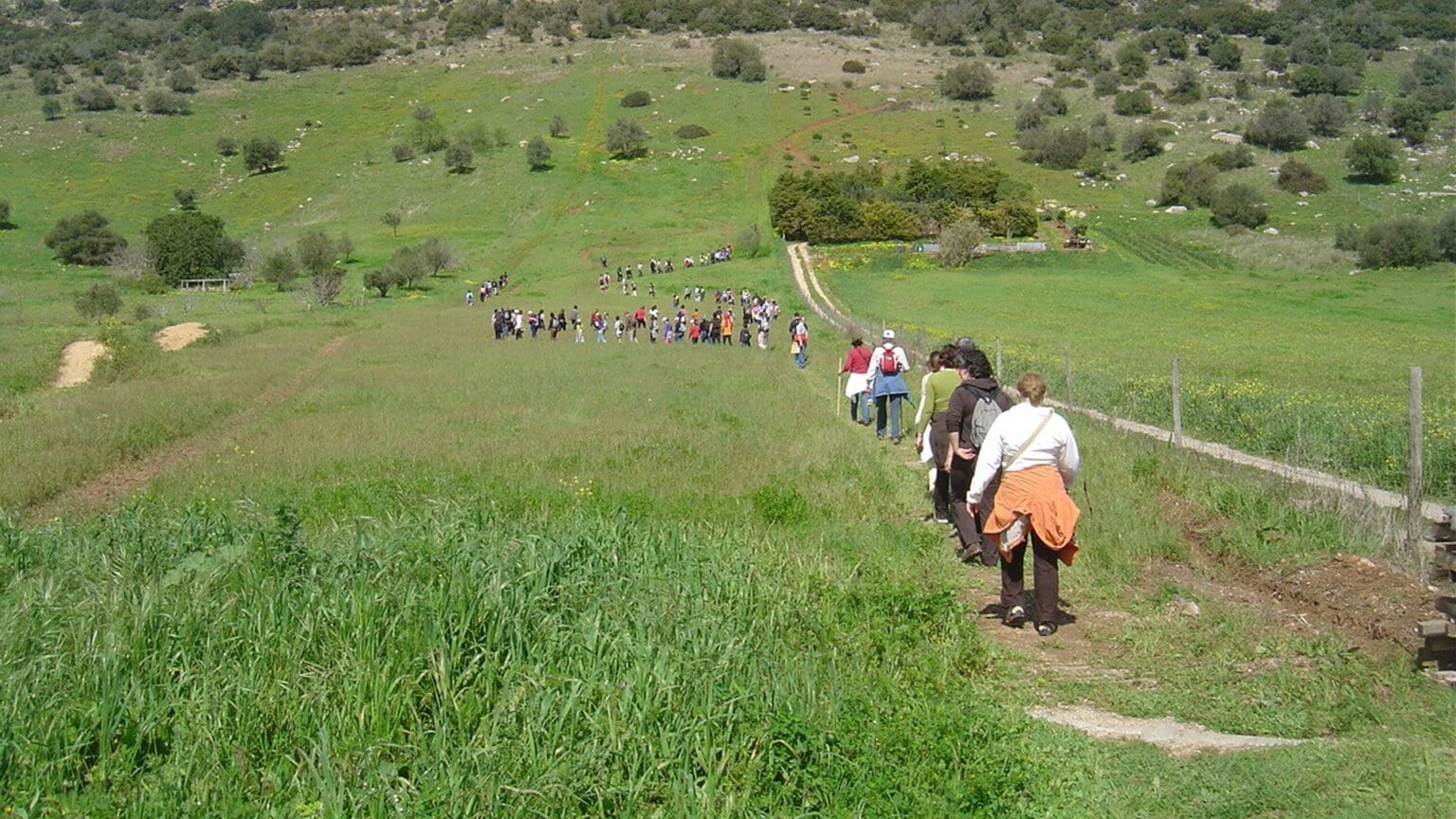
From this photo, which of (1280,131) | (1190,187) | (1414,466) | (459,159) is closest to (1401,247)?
(1190,187)

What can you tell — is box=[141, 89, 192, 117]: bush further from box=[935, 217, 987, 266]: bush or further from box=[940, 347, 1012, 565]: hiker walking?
box=[940, 347, 1012, 565]: hiker walking

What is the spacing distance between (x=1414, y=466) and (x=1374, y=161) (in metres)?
101

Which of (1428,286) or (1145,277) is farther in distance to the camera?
(1145,277)

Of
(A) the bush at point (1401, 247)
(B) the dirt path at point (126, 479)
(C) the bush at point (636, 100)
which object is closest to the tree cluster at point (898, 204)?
(A) the bush at point (1401, 247)

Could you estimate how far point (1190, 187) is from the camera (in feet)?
296

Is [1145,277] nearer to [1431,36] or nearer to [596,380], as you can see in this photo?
[596,380]

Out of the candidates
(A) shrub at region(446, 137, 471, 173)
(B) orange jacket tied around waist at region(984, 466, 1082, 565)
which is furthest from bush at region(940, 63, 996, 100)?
(B) orange jacket tied around waist at region(984, 466, 1082, 565)

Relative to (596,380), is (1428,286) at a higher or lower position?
lower

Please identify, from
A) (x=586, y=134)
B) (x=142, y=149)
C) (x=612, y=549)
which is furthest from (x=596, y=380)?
(x=142, y=149)

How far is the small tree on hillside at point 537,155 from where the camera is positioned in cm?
10262

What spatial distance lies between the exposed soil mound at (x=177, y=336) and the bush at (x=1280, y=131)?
3961 inches

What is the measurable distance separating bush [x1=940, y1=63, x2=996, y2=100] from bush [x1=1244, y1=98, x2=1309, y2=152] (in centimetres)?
3183

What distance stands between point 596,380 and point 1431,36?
192 meters

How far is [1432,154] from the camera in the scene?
109 m
